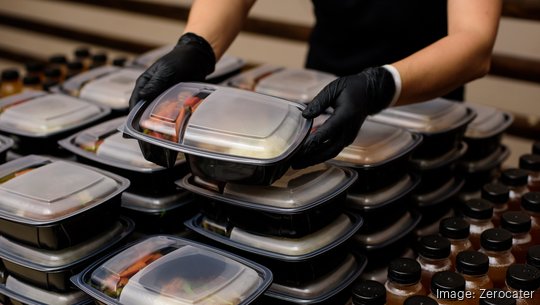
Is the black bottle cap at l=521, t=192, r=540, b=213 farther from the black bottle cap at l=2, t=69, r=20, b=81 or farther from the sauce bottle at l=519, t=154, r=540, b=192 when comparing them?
the black bottle cap at l=2, t=69, r=20, b=81

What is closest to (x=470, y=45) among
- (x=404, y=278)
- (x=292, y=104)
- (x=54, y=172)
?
(x=292, y=104)

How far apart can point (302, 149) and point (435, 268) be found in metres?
0.34

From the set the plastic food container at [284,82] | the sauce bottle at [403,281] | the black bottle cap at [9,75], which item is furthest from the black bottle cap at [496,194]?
the black bottle cap at [9,75]

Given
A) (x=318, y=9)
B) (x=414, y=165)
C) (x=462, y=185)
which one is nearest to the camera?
(x=414, y=165)

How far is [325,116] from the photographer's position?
144cm

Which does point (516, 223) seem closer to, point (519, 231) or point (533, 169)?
point (519, 231)

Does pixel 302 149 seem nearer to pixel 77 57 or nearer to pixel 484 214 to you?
pixel 484 214

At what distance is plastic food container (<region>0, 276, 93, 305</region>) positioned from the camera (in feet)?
3.84

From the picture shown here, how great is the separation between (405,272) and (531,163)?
0.61 metres

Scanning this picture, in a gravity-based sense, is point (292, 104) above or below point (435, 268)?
above

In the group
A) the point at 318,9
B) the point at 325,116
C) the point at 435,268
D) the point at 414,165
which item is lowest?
the point at 435,268

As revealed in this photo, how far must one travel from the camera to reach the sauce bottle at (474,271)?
1.17 meters

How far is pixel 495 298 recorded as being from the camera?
1.09m

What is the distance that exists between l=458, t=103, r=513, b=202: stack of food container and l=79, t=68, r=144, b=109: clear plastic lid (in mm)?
862
